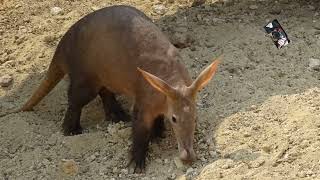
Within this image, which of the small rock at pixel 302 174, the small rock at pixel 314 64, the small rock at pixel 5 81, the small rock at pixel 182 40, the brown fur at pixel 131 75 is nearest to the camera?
the small rock at pixel 302 174

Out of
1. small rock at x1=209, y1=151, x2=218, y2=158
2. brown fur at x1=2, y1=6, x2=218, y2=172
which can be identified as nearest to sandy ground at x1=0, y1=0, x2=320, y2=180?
small rock at x1=209, y1=151, x2=218, y2=158

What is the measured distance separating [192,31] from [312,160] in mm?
2190

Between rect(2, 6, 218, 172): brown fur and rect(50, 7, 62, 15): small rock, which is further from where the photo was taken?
rect(50, 7, 62, 15): small rock

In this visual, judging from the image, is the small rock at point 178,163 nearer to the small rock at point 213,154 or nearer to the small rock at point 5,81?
the small rock at point 213,154

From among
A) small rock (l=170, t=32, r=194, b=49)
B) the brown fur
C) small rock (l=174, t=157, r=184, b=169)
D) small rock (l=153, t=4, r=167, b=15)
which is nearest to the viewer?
the brown fur

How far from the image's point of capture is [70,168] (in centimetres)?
512

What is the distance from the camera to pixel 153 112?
500cm

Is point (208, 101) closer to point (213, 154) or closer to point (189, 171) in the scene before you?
point (213, 154)

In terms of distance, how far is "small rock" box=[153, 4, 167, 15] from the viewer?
7027mm

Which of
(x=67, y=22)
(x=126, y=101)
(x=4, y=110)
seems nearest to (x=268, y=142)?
(x=126, y=101)

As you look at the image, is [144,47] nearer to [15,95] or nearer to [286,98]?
[286,98]

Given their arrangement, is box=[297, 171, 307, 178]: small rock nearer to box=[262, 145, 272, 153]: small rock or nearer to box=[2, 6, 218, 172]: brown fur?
box=[262, 145, 272, 153]: small rock

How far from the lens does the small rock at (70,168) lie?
5.10m

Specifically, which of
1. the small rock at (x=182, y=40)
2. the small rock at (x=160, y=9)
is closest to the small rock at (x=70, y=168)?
the small rock at (x=182, y=40)
